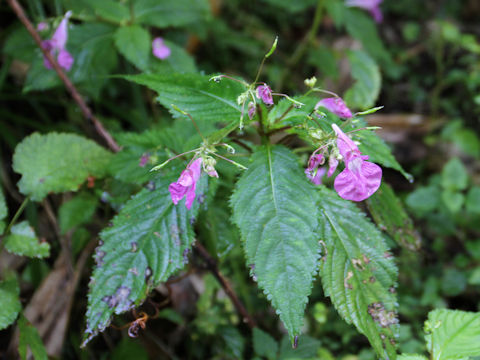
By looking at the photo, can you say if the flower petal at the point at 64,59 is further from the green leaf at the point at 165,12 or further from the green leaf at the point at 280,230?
the green leaf at the point at 280,230

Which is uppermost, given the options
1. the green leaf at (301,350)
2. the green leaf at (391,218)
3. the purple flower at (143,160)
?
the purple flower at (143,160)

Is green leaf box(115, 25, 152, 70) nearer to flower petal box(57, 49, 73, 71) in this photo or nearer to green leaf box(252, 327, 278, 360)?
flower petal box(57, 49, 73, 71)

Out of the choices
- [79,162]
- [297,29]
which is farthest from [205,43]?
[79,162]

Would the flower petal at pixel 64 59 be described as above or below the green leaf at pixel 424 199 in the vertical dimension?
above

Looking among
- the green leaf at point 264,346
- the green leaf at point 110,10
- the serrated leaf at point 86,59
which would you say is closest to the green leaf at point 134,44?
the green leaf at point 110,10

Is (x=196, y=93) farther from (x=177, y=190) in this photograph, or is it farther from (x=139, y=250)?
(x=139, y=250)

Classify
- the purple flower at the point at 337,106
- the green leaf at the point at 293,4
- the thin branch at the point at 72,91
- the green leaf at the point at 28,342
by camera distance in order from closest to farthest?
the purple flower at the point at 337,106 → the green leaf at the point at 28,342 → the thin branch at the point at 72,91 → the green leaf at the point at 293,4

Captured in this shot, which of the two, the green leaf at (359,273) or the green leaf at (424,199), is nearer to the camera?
the green leaf at (359,273)

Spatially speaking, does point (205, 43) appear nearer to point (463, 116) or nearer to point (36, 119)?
point (36, 119)
